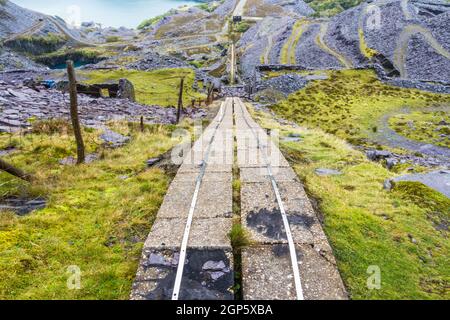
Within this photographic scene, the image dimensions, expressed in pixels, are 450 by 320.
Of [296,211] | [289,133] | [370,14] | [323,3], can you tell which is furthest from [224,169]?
[323,3]

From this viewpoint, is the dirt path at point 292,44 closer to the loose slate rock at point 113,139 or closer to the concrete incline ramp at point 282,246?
the loose slate rock at point 113,139

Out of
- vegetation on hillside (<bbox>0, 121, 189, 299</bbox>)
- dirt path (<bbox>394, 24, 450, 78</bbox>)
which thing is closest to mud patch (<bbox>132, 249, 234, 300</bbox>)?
vegetation on hillside (<bbox>0, 121, 189, 299</bbox>)

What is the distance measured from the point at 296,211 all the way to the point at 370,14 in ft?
279

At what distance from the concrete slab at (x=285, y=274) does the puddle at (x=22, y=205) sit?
679 centimetres

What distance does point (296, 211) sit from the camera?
378 inches

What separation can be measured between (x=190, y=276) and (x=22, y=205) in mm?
6510

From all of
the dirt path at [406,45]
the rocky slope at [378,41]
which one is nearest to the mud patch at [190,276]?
the rocky slope at [378,41]

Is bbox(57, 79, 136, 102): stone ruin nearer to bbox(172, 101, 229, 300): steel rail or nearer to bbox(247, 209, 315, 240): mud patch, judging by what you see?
bbox(172, 101, 229, 300): steel rail

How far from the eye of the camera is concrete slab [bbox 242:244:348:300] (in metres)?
6.54

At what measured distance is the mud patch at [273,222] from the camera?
336 inches

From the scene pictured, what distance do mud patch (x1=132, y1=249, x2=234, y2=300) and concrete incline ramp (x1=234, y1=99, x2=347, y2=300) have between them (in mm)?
497

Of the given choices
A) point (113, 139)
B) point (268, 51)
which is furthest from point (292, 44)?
point (113, 139)

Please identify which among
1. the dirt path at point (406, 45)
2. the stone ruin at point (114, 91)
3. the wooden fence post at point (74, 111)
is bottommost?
the wooden fence post at point (74, 111)

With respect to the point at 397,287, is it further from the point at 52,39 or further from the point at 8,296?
the point at 52,39
